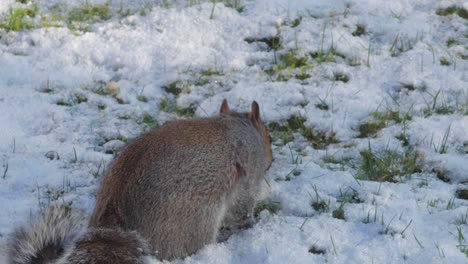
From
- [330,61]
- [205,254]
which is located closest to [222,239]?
[205,254]

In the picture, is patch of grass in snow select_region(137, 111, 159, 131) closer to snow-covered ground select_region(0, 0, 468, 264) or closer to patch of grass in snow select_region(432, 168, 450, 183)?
snow-covered ground select_region(0, 0, 468, 264)

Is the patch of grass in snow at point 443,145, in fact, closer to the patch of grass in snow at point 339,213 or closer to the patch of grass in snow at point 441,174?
the patch of grass in snow at point 441,174

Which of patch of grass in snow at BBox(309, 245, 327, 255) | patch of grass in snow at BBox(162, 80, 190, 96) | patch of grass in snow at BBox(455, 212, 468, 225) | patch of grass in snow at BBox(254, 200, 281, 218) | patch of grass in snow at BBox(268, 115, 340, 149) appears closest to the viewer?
patch of grass in snow at BBox(309, 245, 327, 255)

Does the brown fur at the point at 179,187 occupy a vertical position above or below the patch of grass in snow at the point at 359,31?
below

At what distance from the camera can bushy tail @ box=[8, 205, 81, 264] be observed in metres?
3.20

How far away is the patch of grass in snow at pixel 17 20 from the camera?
243 inches

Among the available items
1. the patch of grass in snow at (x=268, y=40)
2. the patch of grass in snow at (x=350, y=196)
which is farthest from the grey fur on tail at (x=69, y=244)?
the patch of grass in snow at (x=268, y=40)

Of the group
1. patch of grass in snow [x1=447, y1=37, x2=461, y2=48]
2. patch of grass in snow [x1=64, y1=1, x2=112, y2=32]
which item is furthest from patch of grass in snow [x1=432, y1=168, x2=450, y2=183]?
patch of grass in snow [x1=64, y1=1, x2=112, y2=32]

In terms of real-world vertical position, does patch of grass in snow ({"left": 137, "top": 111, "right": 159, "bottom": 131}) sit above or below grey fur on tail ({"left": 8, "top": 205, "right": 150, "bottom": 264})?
below

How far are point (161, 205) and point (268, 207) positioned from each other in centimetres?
85

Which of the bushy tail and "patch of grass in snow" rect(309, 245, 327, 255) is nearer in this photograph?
the bushy tail

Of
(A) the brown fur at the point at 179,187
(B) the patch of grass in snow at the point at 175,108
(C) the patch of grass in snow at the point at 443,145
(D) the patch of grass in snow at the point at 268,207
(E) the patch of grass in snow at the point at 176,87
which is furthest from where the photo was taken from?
(E) the patch of grass in snow at the point at 176,87

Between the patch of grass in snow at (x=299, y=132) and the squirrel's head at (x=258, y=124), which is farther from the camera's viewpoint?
the patch of grass in snow at (x=299, y=132)

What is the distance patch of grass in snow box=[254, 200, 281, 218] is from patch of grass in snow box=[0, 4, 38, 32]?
2888 mm
